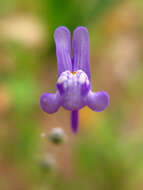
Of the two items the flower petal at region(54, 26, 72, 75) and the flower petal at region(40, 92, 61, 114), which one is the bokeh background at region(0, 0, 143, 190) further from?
the flower petal at region(54, 26, 72, 75)

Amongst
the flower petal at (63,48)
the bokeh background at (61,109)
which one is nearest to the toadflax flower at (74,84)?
the flower petal at (63,48)

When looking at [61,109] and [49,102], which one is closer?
[49,102]

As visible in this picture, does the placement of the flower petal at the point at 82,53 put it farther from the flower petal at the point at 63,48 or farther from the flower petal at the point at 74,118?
the flower petal at the point at 74,118

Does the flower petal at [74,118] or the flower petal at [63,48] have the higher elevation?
the flower petal at [63,48]

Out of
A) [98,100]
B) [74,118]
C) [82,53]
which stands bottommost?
[74,118]

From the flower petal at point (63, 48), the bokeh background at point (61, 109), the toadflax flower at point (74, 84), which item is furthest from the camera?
the bokeh background at point (61, 109)

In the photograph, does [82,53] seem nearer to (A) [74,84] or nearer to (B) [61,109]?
(A) [74,84]

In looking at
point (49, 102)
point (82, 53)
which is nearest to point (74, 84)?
point (49, 102)

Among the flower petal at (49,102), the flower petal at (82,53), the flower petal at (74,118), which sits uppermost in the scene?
the flower petal at (82,53)
